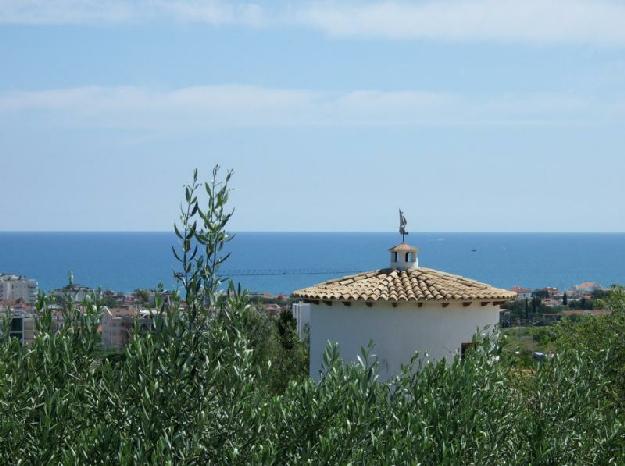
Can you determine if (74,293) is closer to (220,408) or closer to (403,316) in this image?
(220,408)

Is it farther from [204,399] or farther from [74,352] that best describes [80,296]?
[204,399]

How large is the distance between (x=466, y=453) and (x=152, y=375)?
3211 millimetres

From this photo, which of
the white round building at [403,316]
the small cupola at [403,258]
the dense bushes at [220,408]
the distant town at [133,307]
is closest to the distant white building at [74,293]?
the distant town at [133,307]

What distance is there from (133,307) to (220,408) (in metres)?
5.23

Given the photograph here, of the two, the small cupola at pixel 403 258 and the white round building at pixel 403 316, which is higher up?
the small cupola at pixel 403 258

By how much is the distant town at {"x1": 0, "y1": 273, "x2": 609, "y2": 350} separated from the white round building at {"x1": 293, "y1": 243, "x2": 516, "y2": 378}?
128 cm

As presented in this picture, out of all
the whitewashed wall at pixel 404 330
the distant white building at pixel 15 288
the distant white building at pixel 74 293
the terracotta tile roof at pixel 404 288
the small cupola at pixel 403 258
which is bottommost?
the distant white building at pixel 15 288

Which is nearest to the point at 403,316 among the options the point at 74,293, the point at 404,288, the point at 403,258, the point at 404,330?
the point at 404,330

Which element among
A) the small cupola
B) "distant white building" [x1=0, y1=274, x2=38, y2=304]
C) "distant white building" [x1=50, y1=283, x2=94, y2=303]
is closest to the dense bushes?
"distant white building" [x1=50, y1=283, x2=94, y2=303]

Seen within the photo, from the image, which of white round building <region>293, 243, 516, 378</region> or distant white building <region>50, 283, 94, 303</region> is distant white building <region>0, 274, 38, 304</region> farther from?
distant white building <region>50, 283, 94, 303</region>

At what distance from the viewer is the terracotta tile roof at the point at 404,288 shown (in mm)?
18656

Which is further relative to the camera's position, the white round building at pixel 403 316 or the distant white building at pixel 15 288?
the distant white building at pixel 15 288

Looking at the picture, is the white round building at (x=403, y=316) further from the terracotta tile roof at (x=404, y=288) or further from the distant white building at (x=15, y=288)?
the distant white building at (x=15, y=288)

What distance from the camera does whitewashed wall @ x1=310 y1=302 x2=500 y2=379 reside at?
731 inches
